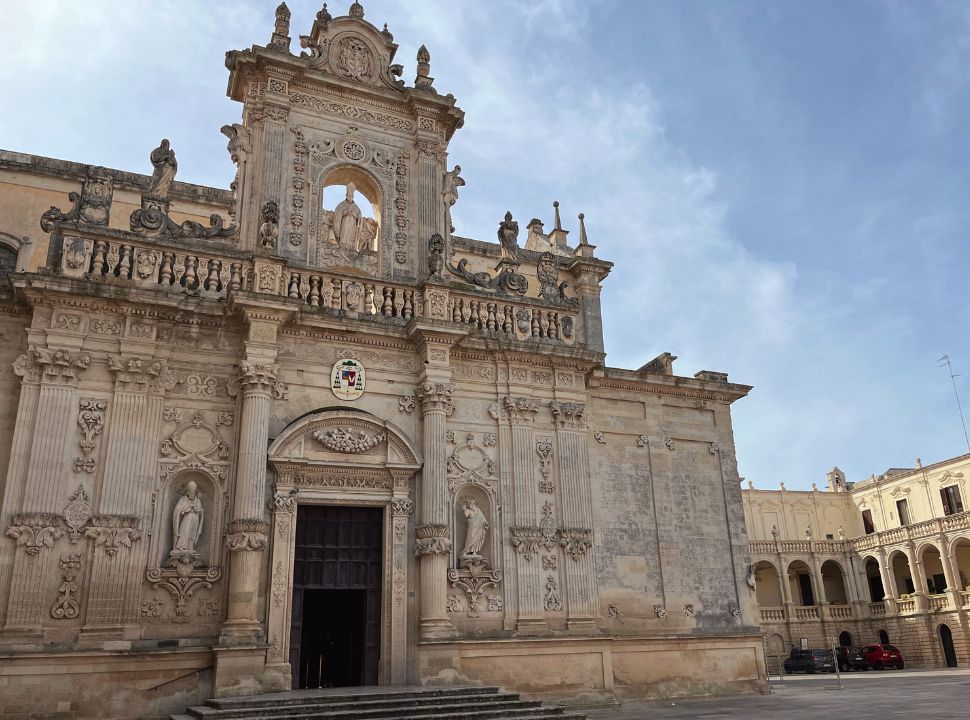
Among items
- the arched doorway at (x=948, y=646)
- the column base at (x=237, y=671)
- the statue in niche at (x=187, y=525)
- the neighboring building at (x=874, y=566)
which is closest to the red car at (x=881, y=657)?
the neighboring building at (x=874, y=566)

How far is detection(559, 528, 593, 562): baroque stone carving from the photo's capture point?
55.3 feet

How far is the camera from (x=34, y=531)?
13.2 m

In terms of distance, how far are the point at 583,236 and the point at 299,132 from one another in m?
11.3

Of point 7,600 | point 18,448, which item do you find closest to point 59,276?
point 18,448

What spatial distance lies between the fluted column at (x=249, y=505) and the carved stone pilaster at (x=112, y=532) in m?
1.63

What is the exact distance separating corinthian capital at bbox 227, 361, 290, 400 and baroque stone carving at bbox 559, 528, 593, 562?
6839mm

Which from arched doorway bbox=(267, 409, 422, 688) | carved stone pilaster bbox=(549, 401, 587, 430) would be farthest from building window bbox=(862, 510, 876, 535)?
arched doorway bbox=(267, 409, 422, 688)

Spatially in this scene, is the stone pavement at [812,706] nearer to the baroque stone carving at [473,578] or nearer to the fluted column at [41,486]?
the baroque stone carving at [473,578]

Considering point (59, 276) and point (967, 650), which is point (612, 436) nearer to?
point (59, 276)

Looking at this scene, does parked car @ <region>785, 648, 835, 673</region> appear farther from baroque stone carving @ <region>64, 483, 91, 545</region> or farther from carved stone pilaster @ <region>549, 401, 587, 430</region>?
baroque stone carving @ <region>64, 483, 91, 545</region>

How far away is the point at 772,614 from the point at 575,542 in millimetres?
33201

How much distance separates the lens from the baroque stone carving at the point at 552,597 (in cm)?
1638

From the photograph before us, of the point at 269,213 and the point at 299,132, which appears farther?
the point at 299,132

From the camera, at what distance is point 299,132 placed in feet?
60.2
